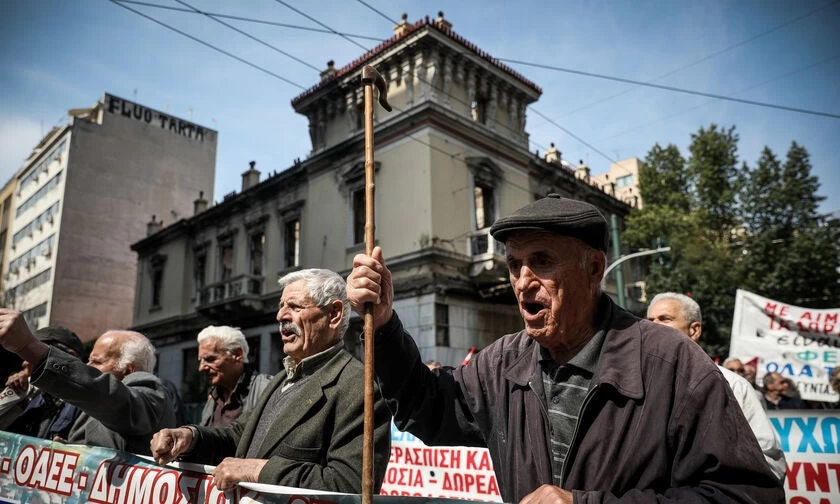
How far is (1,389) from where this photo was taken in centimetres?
350

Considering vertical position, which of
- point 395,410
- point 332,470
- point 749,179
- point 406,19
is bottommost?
point 332,470

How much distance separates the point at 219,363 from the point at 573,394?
3339mm

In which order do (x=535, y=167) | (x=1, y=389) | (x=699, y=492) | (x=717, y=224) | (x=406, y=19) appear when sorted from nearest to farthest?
(x=699, y=492), (x=1, y=389), (x=406, y=19), (x=535, y=167), (x=717, y=224)

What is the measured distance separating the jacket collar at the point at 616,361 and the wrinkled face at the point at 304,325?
1.22 meters

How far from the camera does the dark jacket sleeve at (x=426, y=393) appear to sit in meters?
1.86

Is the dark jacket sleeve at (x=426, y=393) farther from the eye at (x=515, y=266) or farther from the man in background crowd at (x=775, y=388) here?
the man in background crowd at (x=775, y=388)

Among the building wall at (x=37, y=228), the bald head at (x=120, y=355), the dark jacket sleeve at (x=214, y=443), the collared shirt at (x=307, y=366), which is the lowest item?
the dark jacket sleeve at (x=214, y=443)

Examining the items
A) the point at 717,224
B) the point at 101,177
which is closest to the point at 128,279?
the point at 101,177

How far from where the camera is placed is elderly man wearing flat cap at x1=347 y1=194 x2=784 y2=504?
1.43 metres

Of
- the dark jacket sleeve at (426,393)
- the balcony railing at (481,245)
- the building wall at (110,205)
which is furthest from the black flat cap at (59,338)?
the building wall at (110,205)

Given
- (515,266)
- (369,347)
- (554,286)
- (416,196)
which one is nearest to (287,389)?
(369,347)

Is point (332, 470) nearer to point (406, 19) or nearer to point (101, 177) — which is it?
point (406, 19)

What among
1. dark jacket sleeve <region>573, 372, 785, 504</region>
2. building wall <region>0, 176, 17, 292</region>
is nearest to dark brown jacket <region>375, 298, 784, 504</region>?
dark jacket sleeve <region>573, 372, 785, 504</region>

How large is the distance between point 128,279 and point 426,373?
39.3 metres
